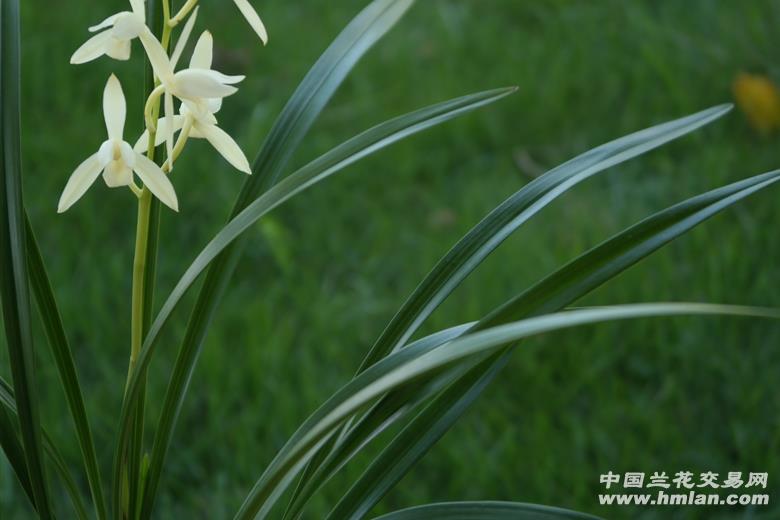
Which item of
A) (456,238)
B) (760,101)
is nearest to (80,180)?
(456,238)

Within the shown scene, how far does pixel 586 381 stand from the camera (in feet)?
6.77

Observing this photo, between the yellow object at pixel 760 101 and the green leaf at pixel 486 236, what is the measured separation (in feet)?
5.42

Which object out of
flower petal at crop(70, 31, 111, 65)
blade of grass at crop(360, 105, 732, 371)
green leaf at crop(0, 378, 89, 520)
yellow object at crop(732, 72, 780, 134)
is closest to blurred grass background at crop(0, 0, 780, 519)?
yellow object at crop(732, 72, 780, 134)

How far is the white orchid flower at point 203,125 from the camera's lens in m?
1.00

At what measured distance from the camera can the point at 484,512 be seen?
111 cm

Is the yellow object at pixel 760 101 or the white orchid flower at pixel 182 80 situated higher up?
the yellow object at pixel 760 101

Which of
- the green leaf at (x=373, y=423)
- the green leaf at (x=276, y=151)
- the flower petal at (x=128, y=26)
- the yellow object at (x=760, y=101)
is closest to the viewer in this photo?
the flower petal at (x=128, y=26)

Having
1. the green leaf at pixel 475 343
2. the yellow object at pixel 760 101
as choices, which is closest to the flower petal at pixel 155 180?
the green leaf at pixel 475 343

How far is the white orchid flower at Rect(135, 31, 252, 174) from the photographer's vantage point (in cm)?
100

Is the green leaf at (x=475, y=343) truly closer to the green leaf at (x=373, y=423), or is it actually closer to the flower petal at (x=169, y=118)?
the green leaf at (x=373, y=423)

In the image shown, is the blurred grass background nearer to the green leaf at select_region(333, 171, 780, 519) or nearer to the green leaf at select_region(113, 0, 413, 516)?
the green leaf at select_region(113, 0, 413, 516)

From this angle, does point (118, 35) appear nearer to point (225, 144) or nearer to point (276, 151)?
point (225, 144)

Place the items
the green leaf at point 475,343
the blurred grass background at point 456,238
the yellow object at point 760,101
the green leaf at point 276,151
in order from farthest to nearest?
the yellow object at point 760,101 → the blurred grass background at point 456,238 → the green leaf at point 276,151 → the green leaf at point 475,343

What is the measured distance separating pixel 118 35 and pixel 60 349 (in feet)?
1.25
